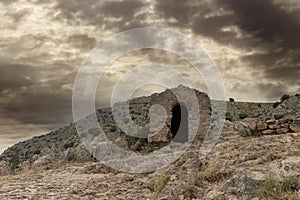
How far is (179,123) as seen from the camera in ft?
113

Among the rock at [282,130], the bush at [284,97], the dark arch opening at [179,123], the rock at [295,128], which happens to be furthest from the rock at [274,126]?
the bush at [284,97]

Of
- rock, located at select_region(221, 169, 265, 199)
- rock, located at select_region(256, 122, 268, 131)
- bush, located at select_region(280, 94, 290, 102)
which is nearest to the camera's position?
rock, located at select_region(221, 169, 265, 199)

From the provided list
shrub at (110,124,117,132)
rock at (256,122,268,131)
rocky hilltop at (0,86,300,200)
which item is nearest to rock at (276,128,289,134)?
rocky hilltop at (0,86,300,200)

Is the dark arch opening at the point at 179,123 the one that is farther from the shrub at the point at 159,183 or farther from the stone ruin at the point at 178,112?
the shrub at the point at 159,183

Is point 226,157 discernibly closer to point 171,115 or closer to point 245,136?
point 245,136

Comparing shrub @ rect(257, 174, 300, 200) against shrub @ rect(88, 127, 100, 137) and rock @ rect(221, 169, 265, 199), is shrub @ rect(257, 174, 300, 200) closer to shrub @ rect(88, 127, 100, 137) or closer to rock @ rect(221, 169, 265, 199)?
rock @ rect(221, 169, 265, 199)

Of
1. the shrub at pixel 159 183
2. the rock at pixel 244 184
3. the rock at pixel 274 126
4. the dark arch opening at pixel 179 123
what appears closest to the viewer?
the rock at pixel 244 184

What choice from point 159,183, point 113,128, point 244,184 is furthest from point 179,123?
point 244,184

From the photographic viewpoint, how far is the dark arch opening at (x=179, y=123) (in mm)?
33375

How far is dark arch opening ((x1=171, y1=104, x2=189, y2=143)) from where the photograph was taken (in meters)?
33.4

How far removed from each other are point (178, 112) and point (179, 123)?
1.07 meters

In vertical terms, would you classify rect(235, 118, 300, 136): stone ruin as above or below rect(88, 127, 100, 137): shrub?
below

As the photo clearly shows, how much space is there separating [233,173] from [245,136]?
8.32 metres

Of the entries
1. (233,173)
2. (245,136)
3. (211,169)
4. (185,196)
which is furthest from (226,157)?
(245,136)
